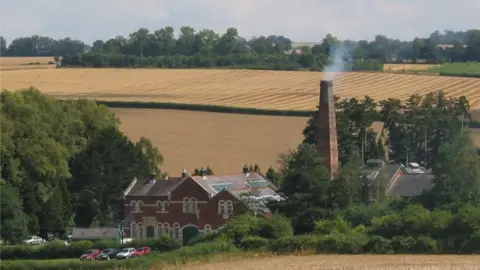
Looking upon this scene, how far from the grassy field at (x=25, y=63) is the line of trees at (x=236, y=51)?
229cm

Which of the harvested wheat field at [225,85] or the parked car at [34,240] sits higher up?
the harvested wheat field at [225,85]

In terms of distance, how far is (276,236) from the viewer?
Answer: 50.8 m

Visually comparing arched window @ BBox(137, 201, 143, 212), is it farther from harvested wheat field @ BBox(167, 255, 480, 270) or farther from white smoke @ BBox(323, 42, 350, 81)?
harvested wheat field @ BBox(167, 255, 480, 270)

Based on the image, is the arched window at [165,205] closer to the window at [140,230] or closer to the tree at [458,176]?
the window at [140,230]

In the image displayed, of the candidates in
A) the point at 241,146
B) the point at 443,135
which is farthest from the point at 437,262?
the point at 241,146

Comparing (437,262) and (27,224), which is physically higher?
(437,262)

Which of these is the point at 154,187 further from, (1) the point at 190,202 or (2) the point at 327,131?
(2) the point at 327,131

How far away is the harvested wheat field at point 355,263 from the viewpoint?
36.2 metres

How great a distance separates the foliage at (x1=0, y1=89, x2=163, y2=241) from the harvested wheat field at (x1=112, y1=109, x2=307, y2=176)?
23.9 ft

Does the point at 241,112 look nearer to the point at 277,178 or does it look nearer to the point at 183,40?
the point at 277,178

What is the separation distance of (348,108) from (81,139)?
16.0 m

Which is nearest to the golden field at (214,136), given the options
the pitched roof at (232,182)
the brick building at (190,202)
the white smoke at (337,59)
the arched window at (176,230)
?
the white smoke at (337,59)

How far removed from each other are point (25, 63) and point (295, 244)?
13853cm

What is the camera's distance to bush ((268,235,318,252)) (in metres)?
44.8
